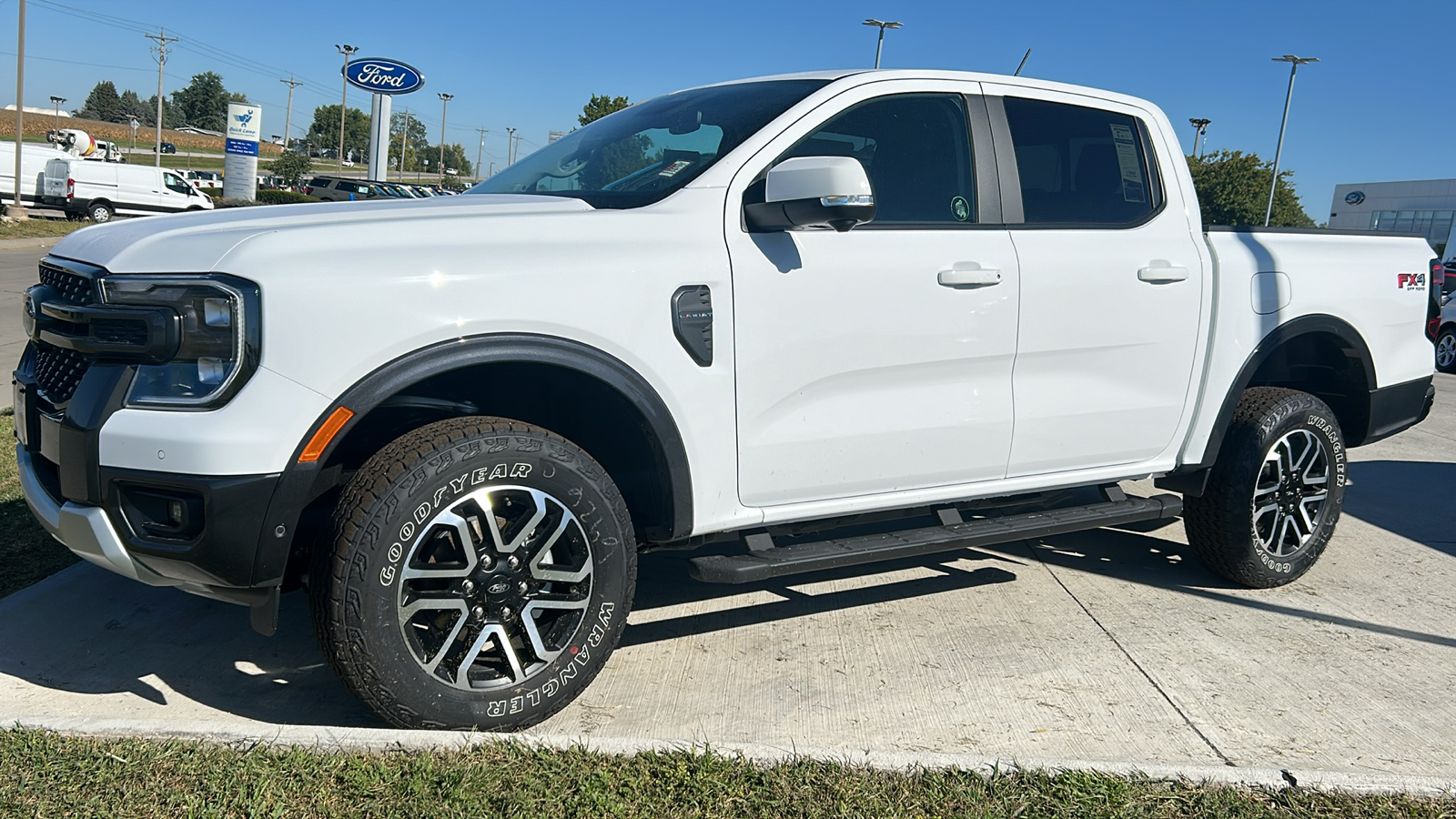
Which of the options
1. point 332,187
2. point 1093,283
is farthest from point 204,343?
point 332,187

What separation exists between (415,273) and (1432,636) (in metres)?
4.05

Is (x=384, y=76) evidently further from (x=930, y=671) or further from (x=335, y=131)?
(x=335, y=131)

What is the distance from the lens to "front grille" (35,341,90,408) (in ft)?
9.74

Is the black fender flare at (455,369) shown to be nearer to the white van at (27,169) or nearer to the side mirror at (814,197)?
the side mirror at (814,197)

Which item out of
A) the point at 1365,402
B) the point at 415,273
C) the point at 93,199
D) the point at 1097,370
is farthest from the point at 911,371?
the point at 93,199

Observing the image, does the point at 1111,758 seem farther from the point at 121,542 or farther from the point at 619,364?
the point at 121,542

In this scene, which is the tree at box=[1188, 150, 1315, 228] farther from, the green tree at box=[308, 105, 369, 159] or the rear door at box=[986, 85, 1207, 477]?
the green tree at box=[308, 105, 369, 159]

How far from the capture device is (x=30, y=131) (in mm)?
111438

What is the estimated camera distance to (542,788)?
282cm

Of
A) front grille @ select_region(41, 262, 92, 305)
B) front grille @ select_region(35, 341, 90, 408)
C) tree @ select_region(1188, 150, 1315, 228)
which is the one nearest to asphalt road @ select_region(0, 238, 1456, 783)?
front grille @ select_region(35, 341, 90, 408)

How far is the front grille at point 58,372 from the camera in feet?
9.74

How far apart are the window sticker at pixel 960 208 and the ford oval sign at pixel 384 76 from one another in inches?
1021

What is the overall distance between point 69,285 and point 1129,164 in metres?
3.75

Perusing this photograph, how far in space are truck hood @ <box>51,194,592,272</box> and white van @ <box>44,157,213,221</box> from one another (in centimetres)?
3367
